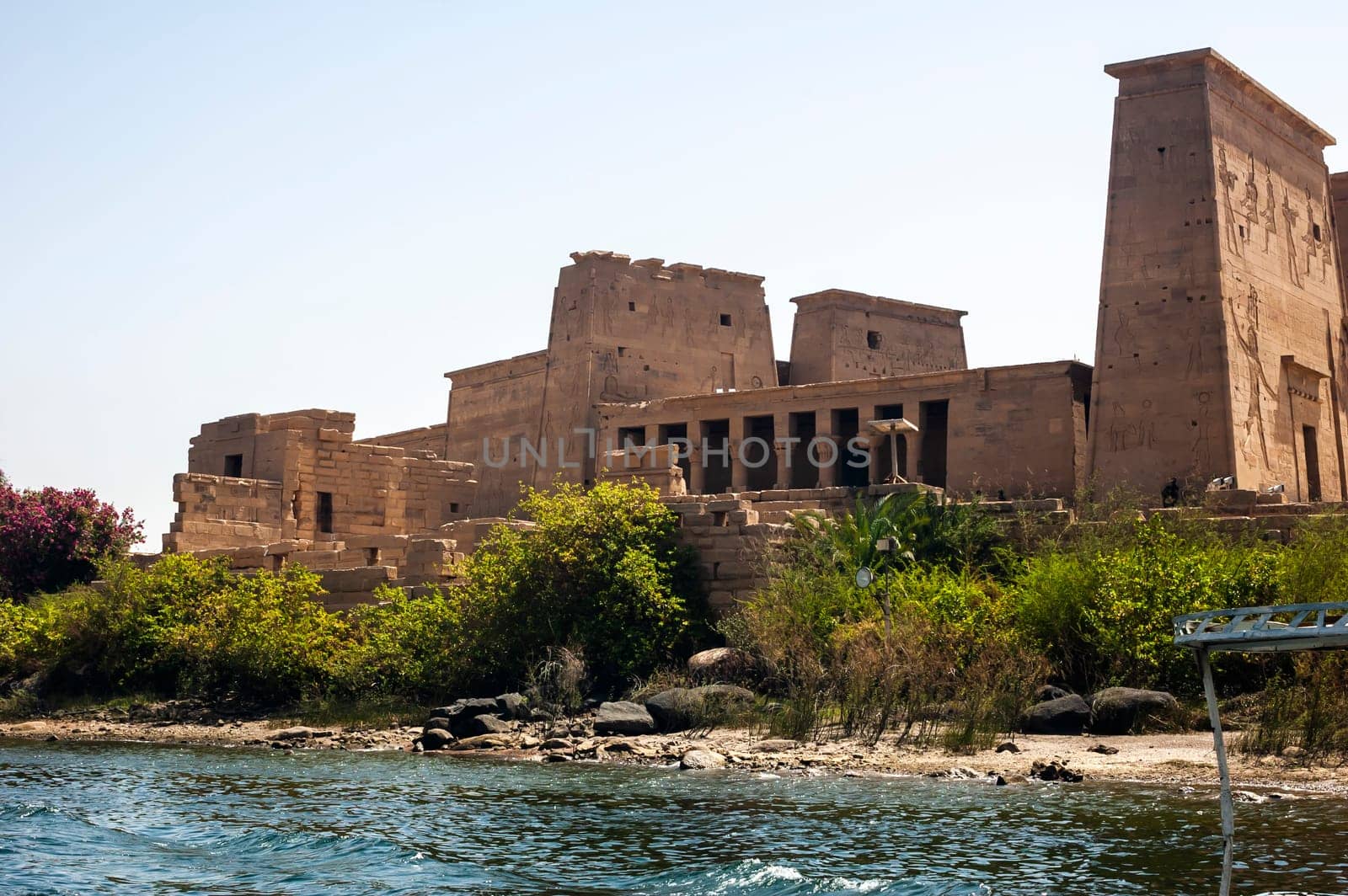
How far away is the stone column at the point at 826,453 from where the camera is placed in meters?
31.9

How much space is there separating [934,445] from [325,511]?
38.6 feet

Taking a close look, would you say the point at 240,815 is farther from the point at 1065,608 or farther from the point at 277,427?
the point at 277,427

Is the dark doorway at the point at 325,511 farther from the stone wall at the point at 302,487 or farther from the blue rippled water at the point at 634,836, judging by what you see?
the blue rippled water at the point at 634,836

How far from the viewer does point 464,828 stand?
12141 millimetres

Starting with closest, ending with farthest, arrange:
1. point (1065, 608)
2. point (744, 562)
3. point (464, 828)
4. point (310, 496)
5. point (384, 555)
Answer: point (464, 828), point (1065, 608), point (744, 562), point (384, 555), point (310, 496)

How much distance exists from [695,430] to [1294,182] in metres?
12.6

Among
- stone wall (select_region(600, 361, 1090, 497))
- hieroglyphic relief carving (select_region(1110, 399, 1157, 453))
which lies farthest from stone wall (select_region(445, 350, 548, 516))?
hieroglyphic relief carving (select_region(1110, 399, 1157, 453))

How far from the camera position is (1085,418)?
1133 inches

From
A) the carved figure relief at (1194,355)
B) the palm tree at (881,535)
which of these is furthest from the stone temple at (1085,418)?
the palm tree at (881,535)

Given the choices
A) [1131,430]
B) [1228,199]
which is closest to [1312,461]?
[1131,430]

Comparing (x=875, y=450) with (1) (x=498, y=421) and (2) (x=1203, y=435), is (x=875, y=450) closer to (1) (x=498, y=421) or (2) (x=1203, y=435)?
(2) (x=1203, y=435)

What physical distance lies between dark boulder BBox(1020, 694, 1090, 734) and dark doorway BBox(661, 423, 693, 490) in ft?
60.5

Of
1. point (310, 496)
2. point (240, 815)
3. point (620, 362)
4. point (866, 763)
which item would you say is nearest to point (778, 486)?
point (620, 362)

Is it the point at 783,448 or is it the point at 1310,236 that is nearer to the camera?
the point at 1310,236
